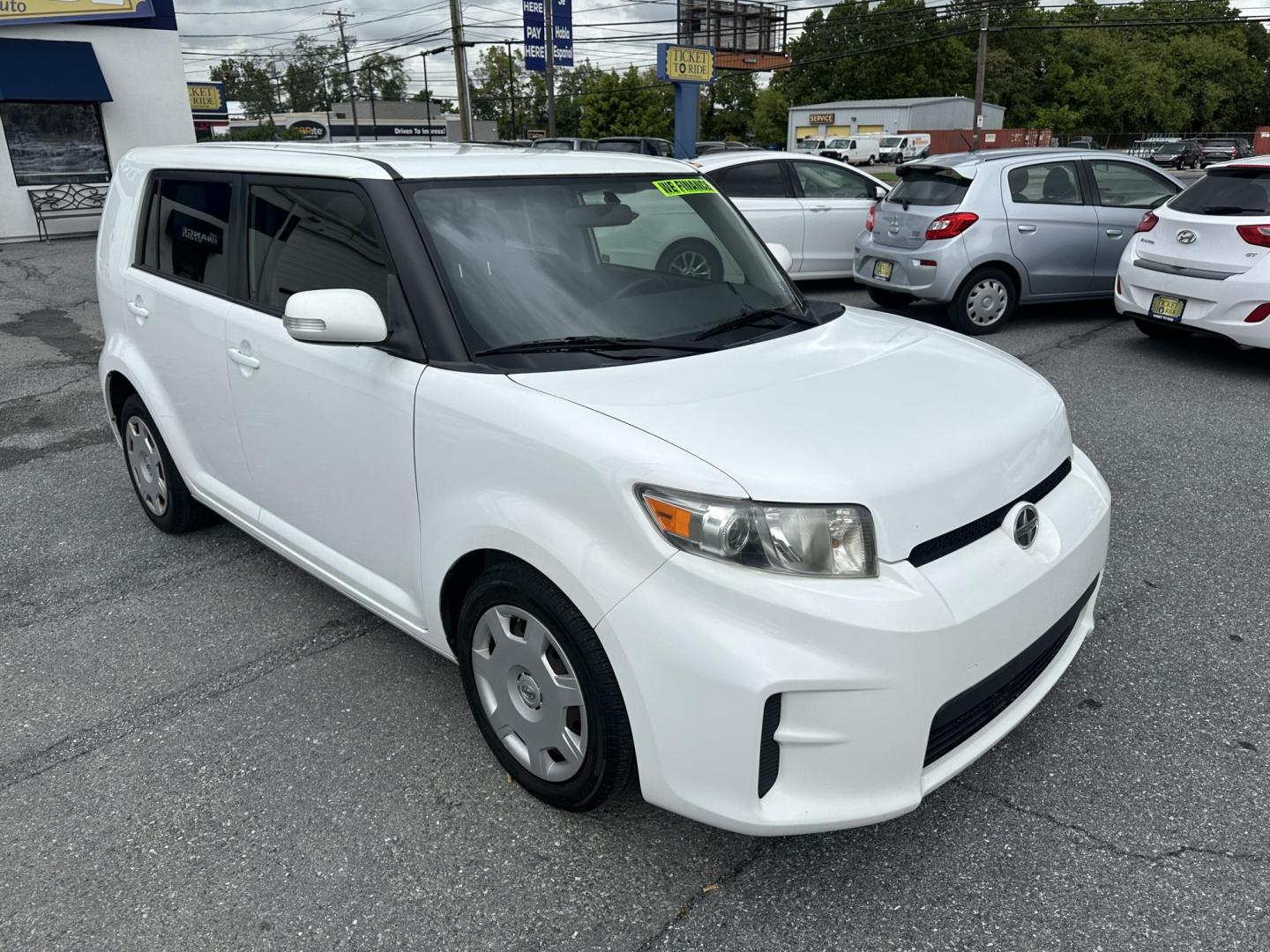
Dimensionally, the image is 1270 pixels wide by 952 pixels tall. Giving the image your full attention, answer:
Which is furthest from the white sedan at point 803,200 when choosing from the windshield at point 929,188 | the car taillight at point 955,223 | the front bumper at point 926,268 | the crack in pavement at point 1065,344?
the crack in pavement at point 1065,344

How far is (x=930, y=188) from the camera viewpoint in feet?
28.6

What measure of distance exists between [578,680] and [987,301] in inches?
294

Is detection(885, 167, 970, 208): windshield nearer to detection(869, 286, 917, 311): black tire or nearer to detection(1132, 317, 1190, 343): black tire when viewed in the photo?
detection(869, 286, 917, 311): black tire

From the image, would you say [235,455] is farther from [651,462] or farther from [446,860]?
[651,462]

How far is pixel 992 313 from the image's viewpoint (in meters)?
8.70

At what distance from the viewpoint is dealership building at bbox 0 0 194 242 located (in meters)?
17.4

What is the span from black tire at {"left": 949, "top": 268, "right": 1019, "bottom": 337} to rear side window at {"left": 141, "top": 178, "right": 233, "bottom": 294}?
665 cm

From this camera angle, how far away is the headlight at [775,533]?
6.72 feet

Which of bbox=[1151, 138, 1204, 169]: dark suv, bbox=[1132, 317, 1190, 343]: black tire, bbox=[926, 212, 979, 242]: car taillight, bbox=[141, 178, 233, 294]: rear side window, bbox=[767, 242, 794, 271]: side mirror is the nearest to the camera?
bbox=[141, 178, 233, 294]: rear side window

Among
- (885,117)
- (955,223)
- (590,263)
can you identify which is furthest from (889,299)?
(885,117)

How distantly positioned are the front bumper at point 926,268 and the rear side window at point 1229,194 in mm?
1695

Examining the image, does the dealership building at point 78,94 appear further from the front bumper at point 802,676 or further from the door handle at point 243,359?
the front bumper at point 802,676

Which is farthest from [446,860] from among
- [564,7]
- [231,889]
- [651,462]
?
[564,7]

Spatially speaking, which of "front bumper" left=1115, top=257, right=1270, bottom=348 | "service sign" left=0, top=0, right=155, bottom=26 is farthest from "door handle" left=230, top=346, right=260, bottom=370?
"service sign" left=0, top=0, right=155, bottom=26
